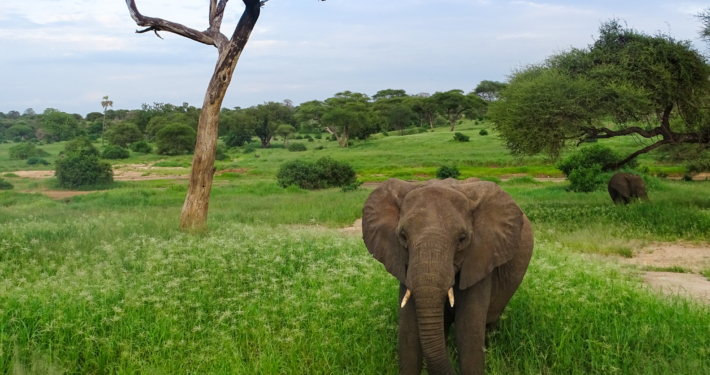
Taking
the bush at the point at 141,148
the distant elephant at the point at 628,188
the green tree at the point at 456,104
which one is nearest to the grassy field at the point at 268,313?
the distant elephant at the point at 628,188

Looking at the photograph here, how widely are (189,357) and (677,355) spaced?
4.19 meters

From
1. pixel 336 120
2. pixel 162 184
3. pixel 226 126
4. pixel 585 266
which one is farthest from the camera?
pixel 226 126

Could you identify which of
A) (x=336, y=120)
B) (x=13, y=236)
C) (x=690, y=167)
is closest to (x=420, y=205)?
(x=13, y=236)

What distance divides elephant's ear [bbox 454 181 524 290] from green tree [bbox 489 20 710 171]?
35.8ft

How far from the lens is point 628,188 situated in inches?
634

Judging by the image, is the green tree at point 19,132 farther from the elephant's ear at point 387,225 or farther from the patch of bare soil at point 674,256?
the elephant's ear at point 387,225

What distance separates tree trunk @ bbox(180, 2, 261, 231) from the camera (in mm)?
11094

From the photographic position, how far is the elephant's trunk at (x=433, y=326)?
12.2 ft

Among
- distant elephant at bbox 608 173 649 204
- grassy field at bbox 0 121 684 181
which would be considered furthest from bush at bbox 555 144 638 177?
distant elephant at bbox 608 173 649 204

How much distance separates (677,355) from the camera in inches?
193

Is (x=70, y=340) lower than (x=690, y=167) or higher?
higher

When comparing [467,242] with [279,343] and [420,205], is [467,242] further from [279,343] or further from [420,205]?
[279,343]

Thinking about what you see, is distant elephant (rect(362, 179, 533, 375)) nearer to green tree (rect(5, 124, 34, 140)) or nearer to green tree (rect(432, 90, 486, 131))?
green tree (rect(432, 90, 486, 131))

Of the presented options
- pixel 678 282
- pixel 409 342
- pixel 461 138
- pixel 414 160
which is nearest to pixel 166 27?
pixel 409 342
